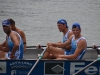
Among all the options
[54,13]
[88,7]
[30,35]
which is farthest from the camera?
[88,7]

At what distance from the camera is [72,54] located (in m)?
11.3

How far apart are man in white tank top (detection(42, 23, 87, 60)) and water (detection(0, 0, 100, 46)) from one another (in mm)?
12986

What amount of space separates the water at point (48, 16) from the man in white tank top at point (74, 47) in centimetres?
1299

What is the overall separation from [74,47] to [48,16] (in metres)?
27.6

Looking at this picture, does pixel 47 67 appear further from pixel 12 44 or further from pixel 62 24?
pixel 62 24

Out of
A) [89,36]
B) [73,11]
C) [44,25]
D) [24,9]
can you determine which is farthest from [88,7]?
[89,36]

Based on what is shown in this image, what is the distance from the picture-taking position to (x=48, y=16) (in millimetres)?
38906

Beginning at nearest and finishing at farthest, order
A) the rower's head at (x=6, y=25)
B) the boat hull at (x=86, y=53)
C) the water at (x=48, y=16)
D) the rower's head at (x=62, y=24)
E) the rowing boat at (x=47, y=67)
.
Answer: the rowing boat at (x=47, y=67) < the rower's head at (x=6, y=25) < the rower's head at (x=62, y=24) < the boat hull at (x=86, y=53) < the water at (x=48, y=16)

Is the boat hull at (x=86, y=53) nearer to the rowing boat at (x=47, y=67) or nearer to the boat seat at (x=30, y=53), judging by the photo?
the boat seat at (x=30, y=53)

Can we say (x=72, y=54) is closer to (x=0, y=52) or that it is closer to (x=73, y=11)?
(x=0, y=52)

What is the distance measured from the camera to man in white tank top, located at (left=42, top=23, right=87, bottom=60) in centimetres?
1107

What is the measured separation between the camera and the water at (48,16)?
1101 inches

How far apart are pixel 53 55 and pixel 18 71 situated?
1.09 m

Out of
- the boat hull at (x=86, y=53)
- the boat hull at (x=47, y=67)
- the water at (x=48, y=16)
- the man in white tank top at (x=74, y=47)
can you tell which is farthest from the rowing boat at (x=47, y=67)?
the water at (x=48, y=16)
